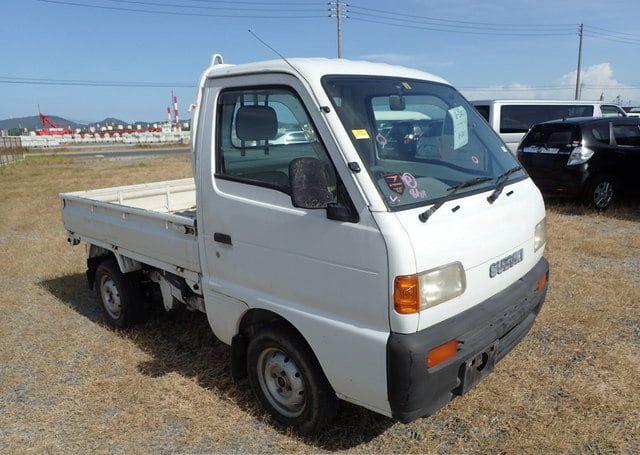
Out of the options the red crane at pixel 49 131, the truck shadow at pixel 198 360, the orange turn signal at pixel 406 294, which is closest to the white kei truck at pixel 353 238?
the orange turn signal at pixel 406 294

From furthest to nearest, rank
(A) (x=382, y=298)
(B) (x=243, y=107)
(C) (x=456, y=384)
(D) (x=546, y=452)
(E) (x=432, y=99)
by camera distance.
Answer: (E) (x=432, y=99) < (B) (x=243, y=107) < (D) (x=546, y=452) < (C) (x=456, y=384) < (A) (x=382, y=298)

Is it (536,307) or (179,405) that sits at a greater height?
(536,307)

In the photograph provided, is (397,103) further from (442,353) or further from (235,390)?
(235,390)

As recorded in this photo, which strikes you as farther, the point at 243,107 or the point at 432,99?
the point at 432,99

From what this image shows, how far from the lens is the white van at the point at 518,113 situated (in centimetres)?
1337

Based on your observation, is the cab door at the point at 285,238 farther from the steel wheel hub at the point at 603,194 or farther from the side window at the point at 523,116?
the side window at the point at 523,116

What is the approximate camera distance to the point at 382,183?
2.50 meters

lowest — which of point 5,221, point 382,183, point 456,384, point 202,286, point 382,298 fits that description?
point 5,221

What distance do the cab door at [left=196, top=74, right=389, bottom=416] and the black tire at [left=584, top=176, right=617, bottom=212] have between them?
300 inches

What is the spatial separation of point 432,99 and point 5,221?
1005cm

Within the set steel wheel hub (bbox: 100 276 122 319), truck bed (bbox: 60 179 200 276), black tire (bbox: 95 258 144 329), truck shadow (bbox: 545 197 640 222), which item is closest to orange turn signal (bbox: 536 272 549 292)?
truck bed (bbox: 60 179 200 276)

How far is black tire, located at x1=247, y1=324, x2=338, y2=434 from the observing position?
2.83 metres

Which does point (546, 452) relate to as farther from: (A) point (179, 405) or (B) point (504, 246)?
(A) point (179, 405)

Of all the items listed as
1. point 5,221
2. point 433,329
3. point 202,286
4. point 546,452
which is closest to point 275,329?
point 202,286
